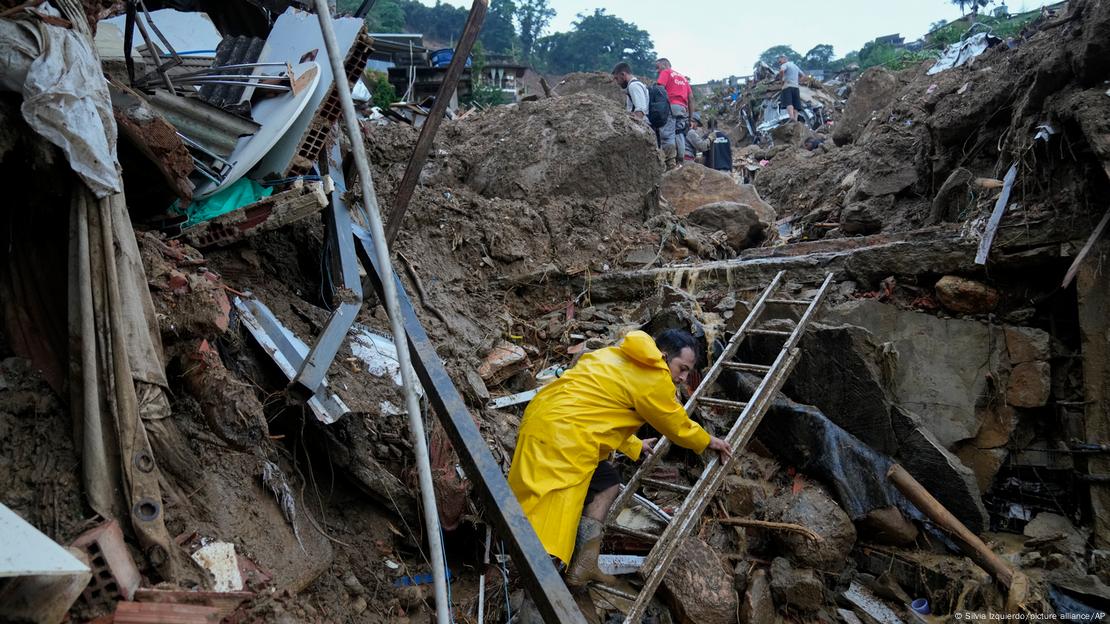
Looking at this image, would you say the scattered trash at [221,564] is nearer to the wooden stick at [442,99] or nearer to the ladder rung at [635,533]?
the wooden stick at [442,99]

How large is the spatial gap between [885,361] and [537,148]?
4.79m

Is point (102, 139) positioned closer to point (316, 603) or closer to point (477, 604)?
Answer: point (316, 603)

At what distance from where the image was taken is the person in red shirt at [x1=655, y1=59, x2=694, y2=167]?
36.8 feet

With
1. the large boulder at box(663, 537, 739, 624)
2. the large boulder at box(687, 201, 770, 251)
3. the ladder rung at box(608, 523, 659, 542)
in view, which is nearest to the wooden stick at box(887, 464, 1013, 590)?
the large boulder at box(663, 537, 739, 624)

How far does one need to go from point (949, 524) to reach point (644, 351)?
9.77 feet

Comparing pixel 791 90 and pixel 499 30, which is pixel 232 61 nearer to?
pixel 791 90

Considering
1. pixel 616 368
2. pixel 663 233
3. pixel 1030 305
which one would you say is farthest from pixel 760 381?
pixel 663 233

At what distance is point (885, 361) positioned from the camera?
5871 mm

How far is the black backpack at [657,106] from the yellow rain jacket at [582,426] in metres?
7.43

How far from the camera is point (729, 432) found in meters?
4.88

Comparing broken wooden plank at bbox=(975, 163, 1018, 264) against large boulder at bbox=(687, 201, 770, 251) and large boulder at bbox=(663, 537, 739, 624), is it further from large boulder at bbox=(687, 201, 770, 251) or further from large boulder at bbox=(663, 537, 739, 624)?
large boulder at bbox=(663, 537, 739, 624)

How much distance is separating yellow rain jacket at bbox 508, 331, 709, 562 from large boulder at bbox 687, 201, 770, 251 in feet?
18.5

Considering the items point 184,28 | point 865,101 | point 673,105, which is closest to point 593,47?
point 865,101

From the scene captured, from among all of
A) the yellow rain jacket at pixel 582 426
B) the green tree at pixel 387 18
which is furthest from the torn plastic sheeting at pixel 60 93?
the green tree at pixel 387 18
